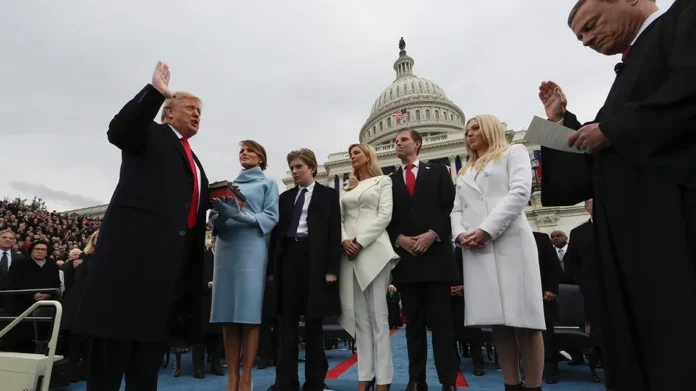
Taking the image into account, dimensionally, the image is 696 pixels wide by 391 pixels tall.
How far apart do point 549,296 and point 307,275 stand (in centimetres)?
277

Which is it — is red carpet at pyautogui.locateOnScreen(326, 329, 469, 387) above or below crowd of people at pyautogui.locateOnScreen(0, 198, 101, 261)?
below

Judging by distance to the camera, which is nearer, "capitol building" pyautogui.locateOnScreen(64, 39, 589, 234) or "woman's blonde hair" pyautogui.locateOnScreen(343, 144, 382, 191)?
"woman's blonde hair" pyautogui.locateOnScreen(343, 144, 382, 191)

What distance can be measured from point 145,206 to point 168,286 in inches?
15.6

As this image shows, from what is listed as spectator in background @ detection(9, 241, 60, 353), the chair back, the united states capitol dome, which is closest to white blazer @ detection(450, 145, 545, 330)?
the chair back

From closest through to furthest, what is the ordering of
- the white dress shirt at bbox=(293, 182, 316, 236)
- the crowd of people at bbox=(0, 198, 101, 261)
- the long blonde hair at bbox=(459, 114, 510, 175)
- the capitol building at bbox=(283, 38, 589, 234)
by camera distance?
the long blonde hair at bbox=(459, 114, 510, 175)
the white dress shirt at bbox=(293, 182, 316, 236)
the crowd of people at bbox=(0, 198, 101, 261)
the capitol building at bbox=(283, 38, 589, 234)

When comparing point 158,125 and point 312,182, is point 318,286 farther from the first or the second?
point 158,125

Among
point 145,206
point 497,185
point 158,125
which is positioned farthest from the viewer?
point 497,185

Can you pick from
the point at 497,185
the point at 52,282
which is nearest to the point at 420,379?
the point at 497,185

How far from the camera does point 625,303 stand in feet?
3.98

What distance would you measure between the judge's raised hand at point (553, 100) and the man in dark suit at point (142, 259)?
5.80ft

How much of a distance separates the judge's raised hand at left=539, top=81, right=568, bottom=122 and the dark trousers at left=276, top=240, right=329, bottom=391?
2047 millimetres

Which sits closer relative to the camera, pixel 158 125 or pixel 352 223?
pixel 158 125

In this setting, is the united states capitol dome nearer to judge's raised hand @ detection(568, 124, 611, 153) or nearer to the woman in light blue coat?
the woman in light blue coat

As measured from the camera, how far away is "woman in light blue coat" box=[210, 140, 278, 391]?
111 inches
